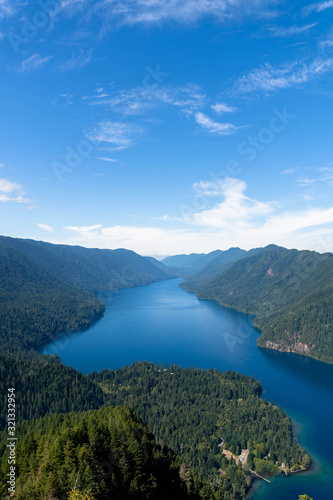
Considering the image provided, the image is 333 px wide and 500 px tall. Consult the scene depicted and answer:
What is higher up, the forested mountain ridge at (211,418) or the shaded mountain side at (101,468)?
the shaded mountain side at (101,468)

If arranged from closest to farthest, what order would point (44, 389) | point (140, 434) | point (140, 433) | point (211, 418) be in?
point (140, 434) → point (140, 433) → point (211, 418) → point (44, 389)

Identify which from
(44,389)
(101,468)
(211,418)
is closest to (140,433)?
(101,468)

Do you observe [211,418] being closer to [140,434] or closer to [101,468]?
[140,434]

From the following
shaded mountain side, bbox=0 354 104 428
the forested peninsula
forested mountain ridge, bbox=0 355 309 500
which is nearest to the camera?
the forested peninsula

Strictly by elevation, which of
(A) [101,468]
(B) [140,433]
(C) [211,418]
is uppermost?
(A) [101,468]

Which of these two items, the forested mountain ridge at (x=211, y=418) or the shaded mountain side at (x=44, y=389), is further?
the shaded mountain side at (x=44, y=389)

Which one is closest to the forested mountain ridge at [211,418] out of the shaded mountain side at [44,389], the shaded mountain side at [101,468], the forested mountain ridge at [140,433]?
the forested mountain ridge at [140,433]

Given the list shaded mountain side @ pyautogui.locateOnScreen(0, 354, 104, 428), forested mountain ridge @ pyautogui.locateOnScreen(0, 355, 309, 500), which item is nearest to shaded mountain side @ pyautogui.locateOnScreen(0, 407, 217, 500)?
forested mountain ridge @ pyautogui.locateOnScreen(0, 355, 309, 500)

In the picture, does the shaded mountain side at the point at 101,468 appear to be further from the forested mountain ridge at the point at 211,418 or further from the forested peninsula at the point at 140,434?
the forested mountain ridge at the point at 211,418

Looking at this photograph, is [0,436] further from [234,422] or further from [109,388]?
[234,422]

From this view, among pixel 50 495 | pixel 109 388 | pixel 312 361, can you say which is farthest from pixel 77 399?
pixel 312 361

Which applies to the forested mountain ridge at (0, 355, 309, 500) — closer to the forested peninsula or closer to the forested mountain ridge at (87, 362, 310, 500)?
the forested peninsula
